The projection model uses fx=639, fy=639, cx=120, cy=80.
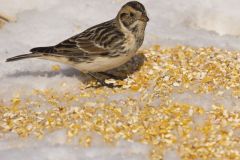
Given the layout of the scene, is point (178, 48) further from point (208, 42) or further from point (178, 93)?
point (178, 93)

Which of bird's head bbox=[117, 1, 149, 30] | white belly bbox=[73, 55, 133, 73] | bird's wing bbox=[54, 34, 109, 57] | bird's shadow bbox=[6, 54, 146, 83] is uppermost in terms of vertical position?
bird's head bbox=[117, 1, 149, 30]

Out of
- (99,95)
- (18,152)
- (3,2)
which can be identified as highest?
(3,2)

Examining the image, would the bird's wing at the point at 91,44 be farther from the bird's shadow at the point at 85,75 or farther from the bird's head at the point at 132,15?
the bird's shadow at the point at 85,75

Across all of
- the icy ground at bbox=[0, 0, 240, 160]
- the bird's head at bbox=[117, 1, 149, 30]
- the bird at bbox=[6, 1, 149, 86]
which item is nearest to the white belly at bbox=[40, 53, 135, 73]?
the bird at bbox=[6, 1, 149, 86]

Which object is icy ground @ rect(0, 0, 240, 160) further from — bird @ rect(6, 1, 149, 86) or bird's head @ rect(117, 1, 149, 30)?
bird's head @ rect(117, 1, 149, 30)

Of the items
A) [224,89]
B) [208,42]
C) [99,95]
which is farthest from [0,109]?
[208,42]

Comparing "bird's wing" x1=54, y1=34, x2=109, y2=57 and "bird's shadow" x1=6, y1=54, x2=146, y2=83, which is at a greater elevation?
"bird's wing" x1=54, y1=34, x2=109, y2=57

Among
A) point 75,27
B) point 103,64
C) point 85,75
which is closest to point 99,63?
point 103,64
